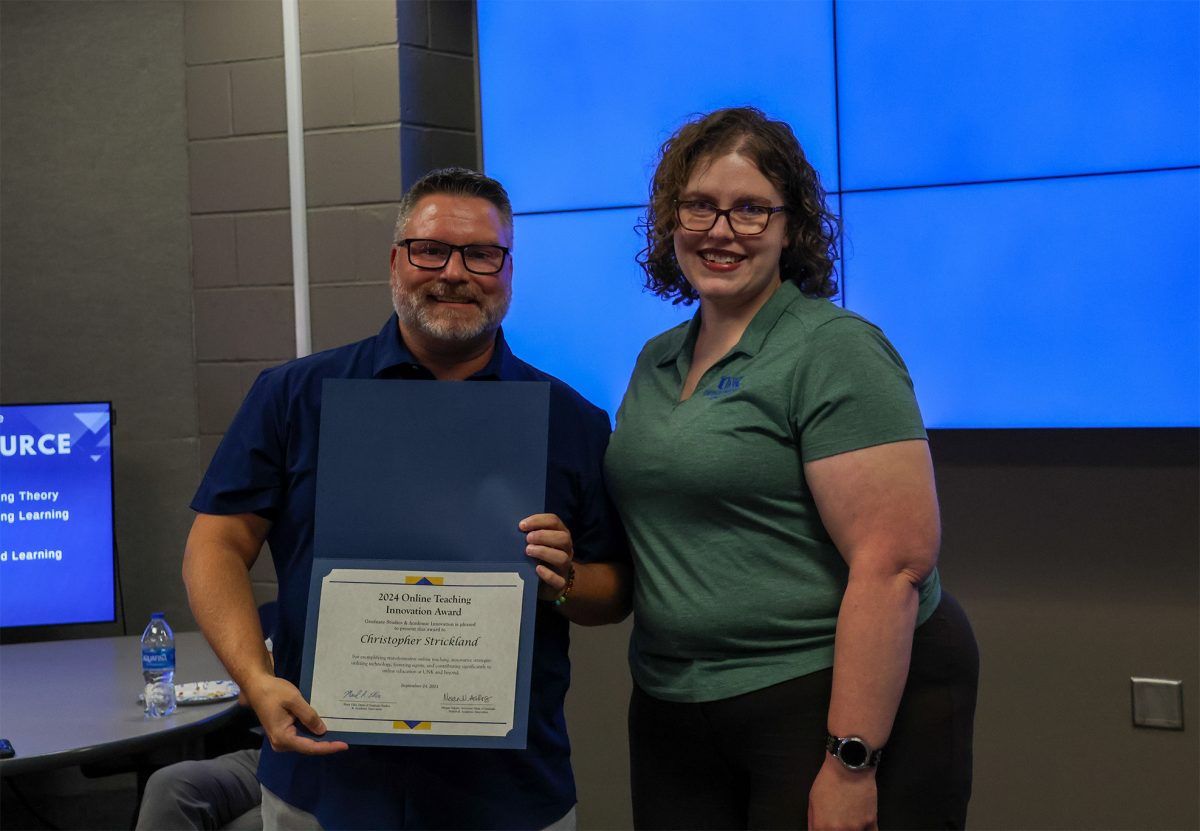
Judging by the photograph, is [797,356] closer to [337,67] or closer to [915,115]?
[915,115]

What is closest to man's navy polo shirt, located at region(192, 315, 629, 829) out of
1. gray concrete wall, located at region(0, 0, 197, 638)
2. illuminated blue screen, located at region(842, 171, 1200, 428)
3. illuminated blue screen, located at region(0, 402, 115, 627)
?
illuminated blue screen, located at region(842, 171, 1200, 428)

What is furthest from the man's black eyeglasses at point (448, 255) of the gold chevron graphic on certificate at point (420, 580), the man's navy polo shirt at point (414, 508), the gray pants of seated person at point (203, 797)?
the gray pants of seated person at point (203, 797)

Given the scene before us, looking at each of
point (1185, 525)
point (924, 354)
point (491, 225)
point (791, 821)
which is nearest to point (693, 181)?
point (491, 225)

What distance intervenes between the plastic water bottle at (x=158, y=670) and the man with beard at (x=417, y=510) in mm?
1062

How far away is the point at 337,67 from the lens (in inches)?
135

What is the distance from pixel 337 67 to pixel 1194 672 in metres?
2.86

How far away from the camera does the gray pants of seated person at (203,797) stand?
8.33 ft

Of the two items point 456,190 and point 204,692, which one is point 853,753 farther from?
point 204,692

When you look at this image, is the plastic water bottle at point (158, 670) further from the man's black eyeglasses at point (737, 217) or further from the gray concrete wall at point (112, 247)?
the man's black eyeglasses at point (737, 217)

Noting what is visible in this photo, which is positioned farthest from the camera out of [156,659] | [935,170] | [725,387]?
[935,170]

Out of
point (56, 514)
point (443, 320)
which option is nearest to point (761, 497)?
point (443, 320)

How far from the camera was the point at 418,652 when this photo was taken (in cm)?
155

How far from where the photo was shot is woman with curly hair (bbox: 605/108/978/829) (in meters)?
1.53

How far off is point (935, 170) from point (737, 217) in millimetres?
1532
